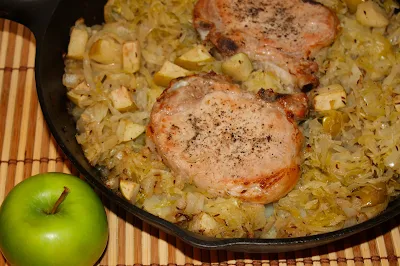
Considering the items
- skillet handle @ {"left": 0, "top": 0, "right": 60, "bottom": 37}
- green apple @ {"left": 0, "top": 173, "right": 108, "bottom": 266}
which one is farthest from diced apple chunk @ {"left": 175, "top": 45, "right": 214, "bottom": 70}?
green apple @ {"left": 0, "top": 173, "right": 108, "bottom": 266}

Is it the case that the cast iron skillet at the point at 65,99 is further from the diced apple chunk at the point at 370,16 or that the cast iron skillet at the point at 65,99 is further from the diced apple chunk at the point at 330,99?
the diced apple chunk at the point at 370,16

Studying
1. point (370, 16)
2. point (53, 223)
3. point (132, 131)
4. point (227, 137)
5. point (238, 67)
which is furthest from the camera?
point (370, 16)

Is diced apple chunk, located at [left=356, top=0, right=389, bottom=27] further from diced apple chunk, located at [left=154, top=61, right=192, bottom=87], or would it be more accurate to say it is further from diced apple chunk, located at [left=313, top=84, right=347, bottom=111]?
diced apple chunk, located at [left=154, top=61, right=192, bottom=87]

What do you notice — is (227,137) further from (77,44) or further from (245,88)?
(77,44)

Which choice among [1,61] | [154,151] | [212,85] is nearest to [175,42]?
[212,85]

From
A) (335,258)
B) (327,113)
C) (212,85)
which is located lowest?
(335,258)

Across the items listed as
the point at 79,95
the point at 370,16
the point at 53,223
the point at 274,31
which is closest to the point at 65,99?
the point at 79,95

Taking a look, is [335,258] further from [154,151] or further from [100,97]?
[100,97]
